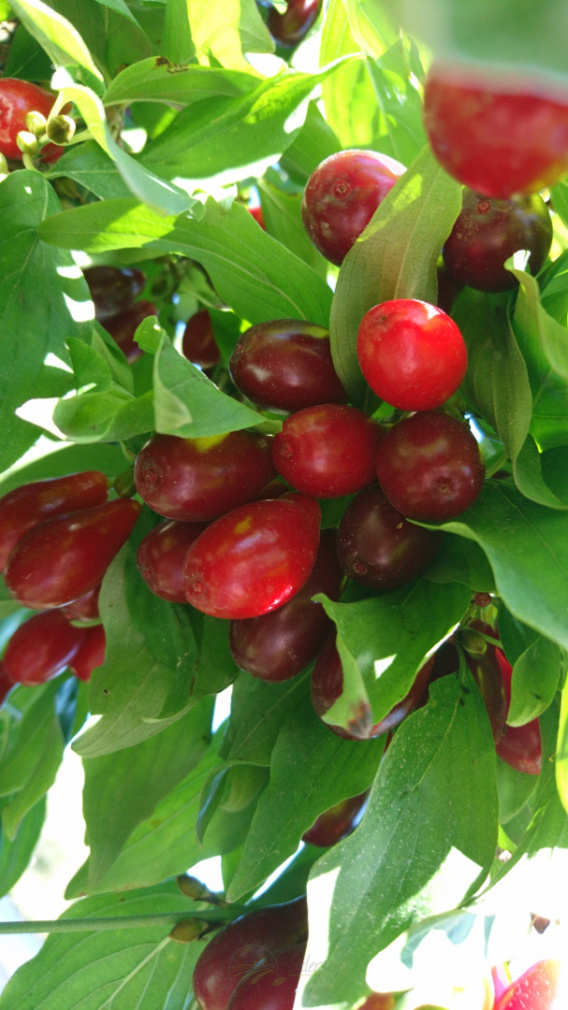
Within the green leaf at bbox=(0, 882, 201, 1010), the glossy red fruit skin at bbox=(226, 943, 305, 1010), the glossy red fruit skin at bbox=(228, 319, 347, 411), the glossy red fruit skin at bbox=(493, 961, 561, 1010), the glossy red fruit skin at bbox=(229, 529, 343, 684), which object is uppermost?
the glossy red fruit skin at bbox=(228, 319, 347, 411)

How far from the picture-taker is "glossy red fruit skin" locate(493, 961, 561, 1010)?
0.47m

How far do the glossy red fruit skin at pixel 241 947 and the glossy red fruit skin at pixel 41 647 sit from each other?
23 cm

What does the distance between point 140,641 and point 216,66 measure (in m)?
0.35

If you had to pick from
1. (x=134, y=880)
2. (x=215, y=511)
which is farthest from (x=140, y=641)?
(x=134, y=880)

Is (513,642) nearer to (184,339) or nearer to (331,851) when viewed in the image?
(331,851)

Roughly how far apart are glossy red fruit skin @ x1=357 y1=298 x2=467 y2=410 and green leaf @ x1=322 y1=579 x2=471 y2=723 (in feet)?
0.33

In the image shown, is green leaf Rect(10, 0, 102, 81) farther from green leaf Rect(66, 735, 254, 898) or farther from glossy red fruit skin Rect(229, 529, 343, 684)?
green leaf Rect(66, 735, 254, 898)

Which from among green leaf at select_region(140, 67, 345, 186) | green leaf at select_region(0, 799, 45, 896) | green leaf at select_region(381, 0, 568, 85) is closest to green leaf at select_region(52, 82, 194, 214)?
green leaf at select_region(140, 67, 345, 186)

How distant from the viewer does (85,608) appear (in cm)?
59

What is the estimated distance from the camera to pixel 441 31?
96 mm

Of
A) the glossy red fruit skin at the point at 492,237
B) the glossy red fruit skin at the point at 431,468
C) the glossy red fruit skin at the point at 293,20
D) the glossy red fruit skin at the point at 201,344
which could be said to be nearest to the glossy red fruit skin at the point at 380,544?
the glossy red fruit skin at the point at 431,468

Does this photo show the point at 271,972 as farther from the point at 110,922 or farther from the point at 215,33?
the point at 215,33

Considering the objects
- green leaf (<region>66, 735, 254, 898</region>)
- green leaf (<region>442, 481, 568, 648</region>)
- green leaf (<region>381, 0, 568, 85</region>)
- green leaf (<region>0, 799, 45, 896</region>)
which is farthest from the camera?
green leaf (<region>0, 799, 45, 896</region>)

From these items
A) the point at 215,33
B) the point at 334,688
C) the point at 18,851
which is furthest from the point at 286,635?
the point at 18,851
